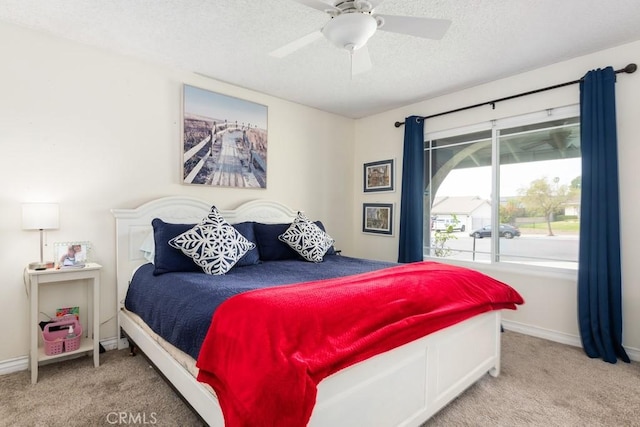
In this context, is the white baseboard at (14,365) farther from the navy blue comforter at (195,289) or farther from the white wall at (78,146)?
the navy blue comforter at (195,289)

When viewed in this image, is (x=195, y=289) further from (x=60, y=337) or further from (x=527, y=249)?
(x=527, y=249)

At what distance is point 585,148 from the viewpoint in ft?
9.05

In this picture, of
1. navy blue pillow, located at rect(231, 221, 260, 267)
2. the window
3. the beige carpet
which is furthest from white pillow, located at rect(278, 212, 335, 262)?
the window

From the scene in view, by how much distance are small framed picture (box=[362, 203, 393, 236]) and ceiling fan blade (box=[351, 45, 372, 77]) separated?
219 centimetres

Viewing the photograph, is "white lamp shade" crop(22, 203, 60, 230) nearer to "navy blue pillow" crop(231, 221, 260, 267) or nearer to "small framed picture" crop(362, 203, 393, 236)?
"navy blue pillow" crop(231, 221, 260, 267)

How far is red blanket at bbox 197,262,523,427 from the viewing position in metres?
1.17

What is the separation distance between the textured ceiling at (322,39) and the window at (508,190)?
0.59m

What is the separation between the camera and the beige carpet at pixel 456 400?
Answer: 1.83 meters

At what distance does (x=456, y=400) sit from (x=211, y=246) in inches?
75.0

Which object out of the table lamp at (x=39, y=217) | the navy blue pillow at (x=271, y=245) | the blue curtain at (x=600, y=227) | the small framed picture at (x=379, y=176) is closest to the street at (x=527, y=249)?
the blue curtain at (x=600, y=227)

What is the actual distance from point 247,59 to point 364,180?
230 centimetres

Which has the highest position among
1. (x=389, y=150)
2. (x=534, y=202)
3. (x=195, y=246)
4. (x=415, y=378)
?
(x=389, y=150)

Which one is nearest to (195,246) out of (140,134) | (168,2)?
(140,134)

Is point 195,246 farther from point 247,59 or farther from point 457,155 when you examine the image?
point 457,155
